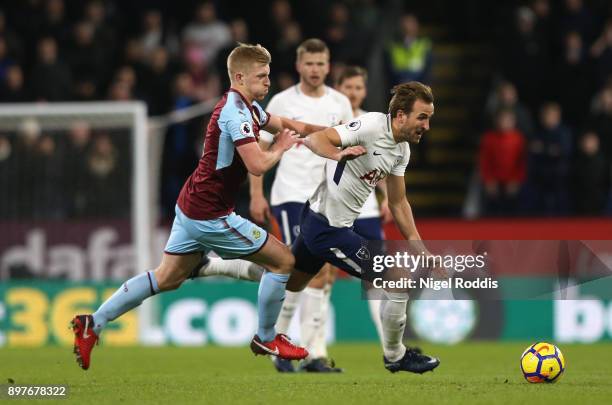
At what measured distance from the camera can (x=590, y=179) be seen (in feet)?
52.5

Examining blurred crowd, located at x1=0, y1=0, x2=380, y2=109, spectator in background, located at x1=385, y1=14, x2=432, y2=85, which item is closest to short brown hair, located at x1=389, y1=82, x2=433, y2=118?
blurred crowd, located at x1=0, y1=0, x2=380, y2=109

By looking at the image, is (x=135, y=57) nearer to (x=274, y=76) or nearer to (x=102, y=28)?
(x=102, y=28)

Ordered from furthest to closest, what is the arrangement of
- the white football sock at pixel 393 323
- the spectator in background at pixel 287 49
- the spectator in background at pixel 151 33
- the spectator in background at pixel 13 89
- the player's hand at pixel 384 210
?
the spectator in background at pixel 151 33 < the spectator in background at pixel 287 49 < the spectator in background at pixel 13 89 < the player's hand at pixel 384 210 < the white football sock at pixel 393 323

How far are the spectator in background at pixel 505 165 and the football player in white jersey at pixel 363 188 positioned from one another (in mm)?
7325

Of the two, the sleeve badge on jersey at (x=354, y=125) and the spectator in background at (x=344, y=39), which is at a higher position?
the spectator in background at (x=344, y=39)

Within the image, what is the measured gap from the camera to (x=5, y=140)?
50.3 feet

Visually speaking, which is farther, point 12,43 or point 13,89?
point 12,43

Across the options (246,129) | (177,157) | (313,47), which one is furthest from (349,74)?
(177,157)

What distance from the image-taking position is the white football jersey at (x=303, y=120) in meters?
10.6

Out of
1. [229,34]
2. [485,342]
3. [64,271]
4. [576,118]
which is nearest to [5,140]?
[64,271]

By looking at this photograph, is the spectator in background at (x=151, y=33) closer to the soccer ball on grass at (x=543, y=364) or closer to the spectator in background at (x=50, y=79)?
the spectator in background at (x=50, y=79)

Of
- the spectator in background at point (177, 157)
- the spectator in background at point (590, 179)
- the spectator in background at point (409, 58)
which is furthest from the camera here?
the spectator in background at point (409, 58)

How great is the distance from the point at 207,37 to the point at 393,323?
949 cm

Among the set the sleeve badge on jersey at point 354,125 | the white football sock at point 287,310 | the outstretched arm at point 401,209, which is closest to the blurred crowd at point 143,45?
the white football sock at point 287,310
